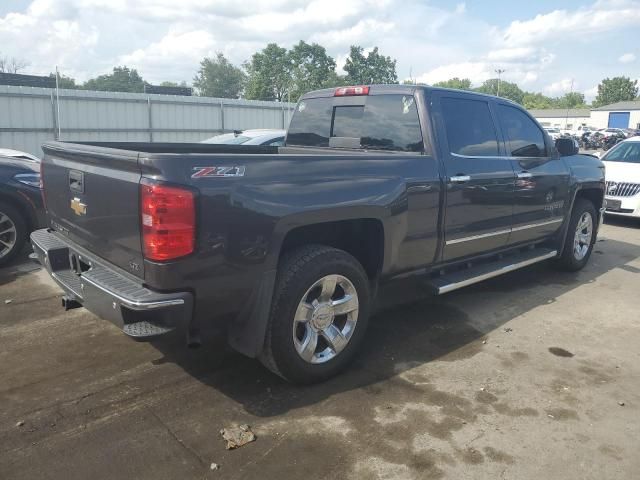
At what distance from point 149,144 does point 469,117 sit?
273 centimetres

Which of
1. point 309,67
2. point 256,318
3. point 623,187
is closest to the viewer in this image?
Result: point 256,318

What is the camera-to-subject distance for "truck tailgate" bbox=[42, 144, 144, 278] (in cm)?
279

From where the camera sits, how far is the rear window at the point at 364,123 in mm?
4145

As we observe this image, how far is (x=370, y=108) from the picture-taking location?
14.5 ft

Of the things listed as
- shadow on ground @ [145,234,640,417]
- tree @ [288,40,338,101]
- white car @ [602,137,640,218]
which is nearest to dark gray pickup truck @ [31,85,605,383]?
shadow on ground @ [145,234,640,417]

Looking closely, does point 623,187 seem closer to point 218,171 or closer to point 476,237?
point 476,237

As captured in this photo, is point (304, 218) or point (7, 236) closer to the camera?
point (304, 218)

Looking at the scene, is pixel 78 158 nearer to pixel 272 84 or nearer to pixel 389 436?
pixel 389 436

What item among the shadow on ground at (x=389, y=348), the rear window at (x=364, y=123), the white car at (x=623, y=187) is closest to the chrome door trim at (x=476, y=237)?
the shadow on ground at (x=389, y=348)

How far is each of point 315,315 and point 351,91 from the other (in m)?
2.18

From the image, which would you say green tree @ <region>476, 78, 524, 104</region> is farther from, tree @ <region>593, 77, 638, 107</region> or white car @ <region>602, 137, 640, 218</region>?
white car @ <region>602, 137, 640, 218</region>

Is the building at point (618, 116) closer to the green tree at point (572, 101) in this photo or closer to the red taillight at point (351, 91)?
the green tree at point (572, 101)

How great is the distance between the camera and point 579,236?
20.9ft

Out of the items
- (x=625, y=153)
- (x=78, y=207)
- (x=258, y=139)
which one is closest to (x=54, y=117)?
(x=258, y=139)
